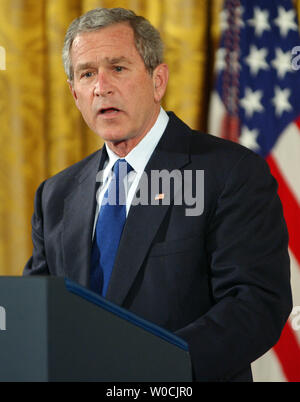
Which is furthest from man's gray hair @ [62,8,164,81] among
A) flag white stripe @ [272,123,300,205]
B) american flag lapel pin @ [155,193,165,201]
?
flag white stripe @ [272,123,300,205]

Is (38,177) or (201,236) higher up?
(38,177)

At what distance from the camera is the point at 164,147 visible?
171cm

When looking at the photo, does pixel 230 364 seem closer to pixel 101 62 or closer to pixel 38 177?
pixel 101 62

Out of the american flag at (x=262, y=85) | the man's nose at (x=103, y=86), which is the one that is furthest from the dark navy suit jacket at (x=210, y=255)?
the american flag at (x=262, y=85)

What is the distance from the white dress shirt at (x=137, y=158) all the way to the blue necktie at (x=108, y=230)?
0.06ft

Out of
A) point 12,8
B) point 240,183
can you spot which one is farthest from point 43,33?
point 240,183

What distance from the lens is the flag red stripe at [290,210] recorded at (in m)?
2.43

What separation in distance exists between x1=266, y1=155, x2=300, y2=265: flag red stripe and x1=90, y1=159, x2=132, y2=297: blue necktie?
95 centimetres

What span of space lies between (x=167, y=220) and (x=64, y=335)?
83cm

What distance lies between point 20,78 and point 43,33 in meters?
0.22

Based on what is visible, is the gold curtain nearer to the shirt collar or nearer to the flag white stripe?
the flag white stripe
